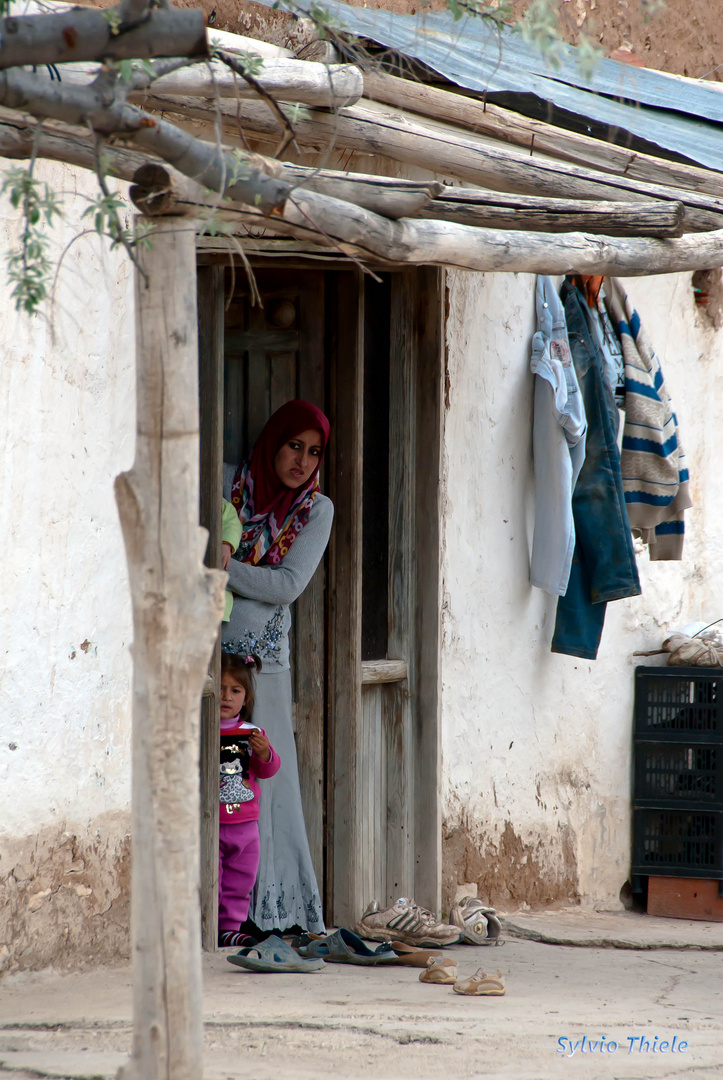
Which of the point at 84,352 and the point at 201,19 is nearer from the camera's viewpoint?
the point at 201,19

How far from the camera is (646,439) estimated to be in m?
4.98

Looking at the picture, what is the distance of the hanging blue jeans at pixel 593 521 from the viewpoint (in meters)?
4.79

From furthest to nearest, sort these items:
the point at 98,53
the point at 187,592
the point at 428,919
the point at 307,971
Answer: the point at 428,919, the point at 307,971, the point at 187,592, the point at 98,53

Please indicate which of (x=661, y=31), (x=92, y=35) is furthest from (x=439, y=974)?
(x=661, y=31)

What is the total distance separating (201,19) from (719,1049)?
2.66 metres

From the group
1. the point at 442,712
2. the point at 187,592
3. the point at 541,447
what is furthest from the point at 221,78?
the point at 442,712

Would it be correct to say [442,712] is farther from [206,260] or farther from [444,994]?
[206,260]

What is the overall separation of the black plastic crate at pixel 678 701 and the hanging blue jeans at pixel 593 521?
20.9 inches

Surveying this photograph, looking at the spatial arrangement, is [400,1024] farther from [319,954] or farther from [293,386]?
[293,386]

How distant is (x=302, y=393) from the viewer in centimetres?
464

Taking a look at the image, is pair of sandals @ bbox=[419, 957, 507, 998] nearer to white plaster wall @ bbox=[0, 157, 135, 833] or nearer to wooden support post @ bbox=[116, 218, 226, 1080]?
white plaster wall @ bbox=[0, 157, 135, 833]

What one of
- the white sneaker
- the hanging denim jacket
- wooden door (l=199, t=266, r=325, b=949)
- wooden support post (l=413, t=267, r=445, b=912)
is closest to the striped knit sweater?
the hanging denim jacket

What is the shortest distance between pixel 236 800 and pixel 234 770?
0.34 ft

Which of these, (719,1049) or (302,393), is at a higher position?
(302,393)
